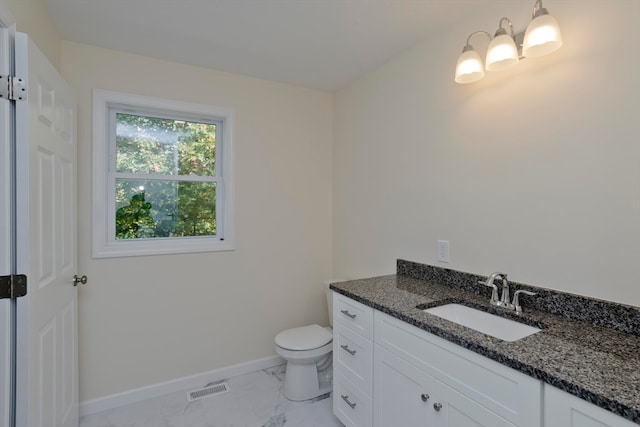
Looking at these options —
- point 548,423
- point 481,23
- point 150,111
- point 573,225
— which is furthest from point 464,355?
point 150,111

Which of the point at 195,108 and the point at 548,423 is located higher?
the point at 195,108

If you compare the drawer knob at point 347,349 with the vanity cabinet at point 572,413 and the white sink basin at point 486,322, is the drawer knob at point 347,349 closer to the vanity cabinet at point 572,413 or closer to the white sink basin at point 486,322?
the white sink basin at point 486,322

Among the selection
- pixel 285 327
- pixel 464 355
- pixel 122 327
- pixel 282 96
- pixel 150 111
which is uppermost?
pixel 282 96

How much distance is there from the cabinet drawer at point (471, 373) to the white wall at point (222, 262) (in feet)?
4.74

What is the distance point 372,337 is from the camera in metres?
1.58

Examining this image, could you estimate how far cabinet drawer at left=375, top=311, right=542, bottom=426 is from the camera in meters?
0.94

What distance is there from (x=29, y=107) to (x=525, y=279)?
7.23ft

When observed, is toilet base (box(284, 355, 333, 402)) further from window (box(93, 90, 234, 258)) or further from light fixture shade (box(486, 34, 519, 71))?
light fixture shade (box(486, 34, 519, 71))

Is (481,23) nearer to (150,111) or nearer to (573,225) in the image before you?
(573,225)

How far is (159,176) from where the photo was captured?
2.36 meters

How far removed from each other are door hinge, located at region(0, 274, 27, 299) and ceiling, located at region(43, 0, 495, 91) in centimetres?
140

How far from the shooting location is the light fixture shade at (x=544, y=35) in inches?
49.5

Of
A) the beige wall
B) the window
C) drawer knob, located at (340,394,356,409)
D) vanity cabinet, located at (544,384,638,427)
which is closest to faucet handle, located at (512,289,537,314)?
vanity cabinet, located at (544,384,638,427)

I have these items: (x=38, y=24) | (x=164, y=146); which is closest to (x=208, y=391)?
(x=164, y=146)
